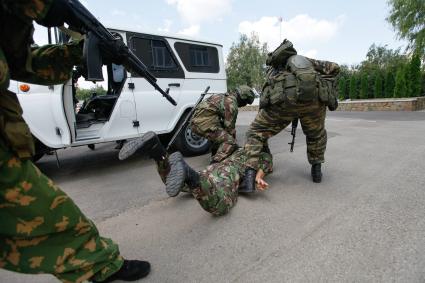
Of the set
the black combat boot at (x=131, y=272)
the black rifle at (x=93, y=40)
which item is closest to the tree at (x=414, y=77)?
the black rifle at (x=93, y=40)

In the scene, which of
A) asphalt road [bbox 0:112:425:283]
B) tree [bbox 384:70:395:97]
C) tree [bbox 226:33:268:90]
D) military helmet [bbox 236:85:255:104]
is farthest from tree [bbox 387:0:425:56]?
tree [bbox 226:33:268:90]

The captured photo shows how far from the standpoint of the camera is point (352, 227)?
206cm

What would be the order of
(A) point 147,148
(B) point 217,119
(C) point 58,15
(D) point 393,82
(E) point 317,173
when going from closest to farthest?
(C) point 58,15, (A) point 147,148, (E) point 317,173, (B) point 217,119, (D) point 393,82

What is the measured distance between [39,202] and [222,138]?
2.30m

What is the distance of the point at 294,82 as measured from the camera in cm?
257

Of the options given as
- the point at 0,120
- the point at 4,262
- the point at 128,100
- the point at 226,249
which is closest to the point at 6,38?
the point at 0,120

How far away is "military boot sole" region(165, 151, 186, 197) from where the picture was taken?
180 cm

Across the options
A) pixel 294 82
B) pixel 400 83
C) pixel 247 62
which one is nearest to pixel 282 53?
pixel 294 82

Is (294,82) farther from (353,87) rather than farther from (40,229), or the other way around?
(353,87)

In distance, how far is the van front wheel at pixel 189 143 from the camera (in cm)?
439

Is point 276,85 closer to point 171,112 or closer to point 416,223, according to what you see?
point 416,223

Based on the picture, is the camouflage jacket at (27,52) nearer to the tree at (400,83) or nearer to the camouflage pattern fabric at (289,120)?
the camouflage pattern fabric at (289,120)

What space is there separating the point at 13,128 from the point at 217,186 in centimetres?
147

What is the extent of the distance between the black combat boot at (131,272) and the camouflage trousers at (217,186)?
57 cm
